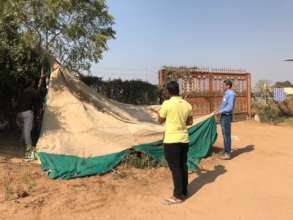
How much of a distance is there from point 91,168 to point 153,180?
112cm

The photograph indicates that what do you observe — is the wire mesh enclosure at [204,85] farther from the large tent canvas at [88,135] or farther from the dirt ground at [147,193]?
the dirt ground at [147,193]

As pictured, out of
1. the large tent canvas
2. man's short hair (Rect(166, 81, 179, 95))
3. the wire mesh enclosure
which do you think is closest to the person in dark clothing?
the large tent canvas

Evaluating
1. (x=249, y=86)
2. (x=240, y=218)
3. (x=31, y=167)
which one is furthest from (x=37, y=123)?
(x=249, y=86)

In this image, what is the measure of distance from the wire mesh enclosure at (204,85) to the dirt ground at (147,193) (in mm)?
5977

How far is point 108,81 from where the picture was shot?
1307 centimetres

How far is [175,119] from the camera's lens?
19.3ft

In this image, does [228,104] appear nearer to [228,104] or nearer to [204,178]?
A: [228,104]

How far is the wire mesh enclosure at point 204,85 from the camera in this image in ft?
46.2

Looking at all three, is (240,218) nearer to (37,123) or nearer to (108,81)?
(37,123)

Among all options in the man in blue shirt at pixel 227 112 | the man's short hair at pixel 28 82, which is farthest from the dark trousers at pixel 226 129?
the man's short hair at pixel 28 82

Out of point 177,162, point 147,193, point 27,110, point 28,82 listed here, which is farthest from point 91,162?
point 28,82

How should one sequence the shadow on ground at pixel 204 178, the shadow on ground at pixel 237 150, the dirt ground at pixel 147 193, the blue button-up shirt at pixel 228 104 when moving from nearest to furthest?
the dirt ground at pixel 147 193 < the shadow on ground at pixel 204 178 < the blue button-up shirt at pixel 228 104 < the shadow on ground at pixel 237 150

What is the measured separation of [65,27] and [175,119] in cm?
371

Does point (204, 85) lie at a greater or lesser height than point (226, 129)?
greater
